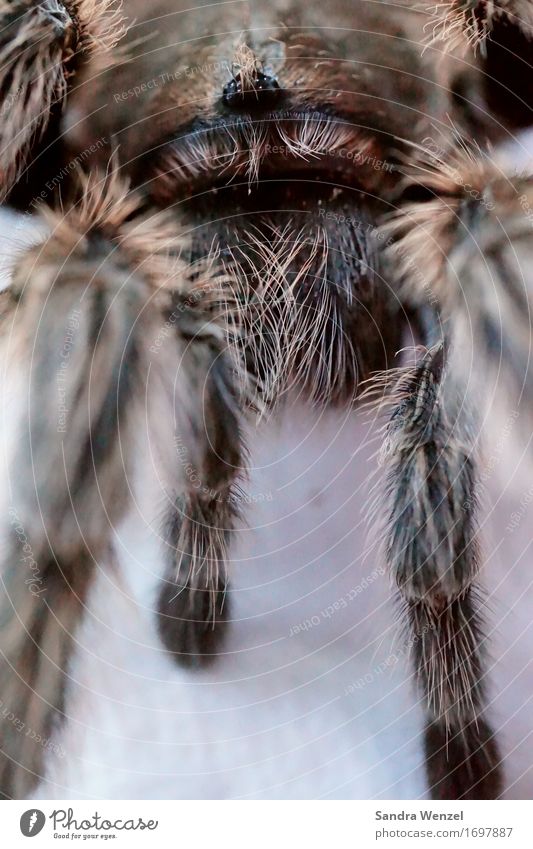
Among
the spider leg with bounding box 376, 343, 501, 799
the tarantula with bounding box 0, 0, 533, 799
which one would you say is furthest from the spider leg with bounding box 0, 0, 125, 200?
the spider leg with bounding box 376, 343, 501, 799

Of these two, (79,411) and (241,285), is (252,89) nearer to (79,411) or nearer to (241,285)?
(241,285)

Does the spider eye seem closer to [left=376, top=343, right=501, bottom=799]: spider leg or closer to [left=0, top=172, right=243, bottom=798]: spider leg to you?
[left=0, top=172, right=243, bottom=798]: spider leg

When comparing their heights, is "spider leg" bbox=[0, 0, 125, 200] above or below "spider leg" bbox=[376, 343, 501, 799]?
above

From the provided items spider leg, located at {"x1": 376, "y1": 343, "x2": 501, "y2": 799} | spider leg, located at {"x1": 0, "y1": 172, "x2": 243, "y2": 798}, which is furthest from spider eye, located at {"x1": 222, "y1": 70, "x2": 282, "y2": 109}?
spider leg, located at {"x1": 376, "y1": 343, "x2": 501, "y2": 799}

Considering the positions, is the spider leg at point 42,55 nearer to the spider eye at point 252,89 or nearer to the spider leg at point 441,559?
the spider eye at point 252,89

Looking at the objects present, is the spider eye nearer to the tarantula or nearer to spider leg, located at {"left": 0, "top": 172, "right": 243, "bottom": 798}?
the tarantula
